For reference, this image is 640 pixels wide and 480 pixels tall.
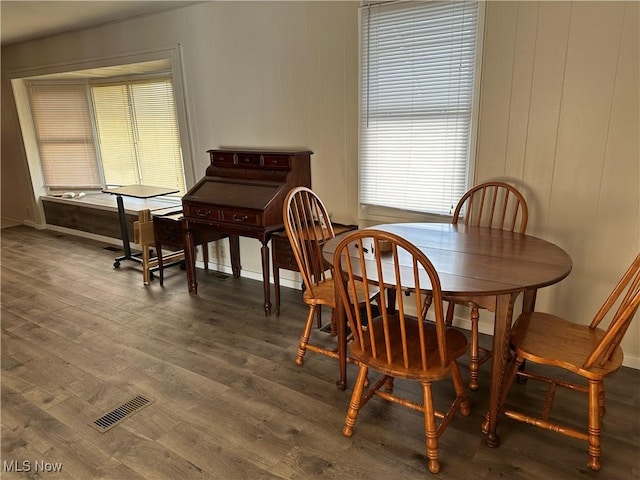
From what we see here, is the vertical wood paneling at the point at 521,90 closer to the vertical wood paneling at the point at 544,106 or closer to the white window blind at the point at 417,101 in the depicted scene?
the vertical wood paneling at the point at 544,106

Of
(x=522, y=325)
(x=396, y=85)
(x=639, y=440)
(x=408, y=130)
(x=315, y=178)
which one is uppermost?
(x=396, y=85)

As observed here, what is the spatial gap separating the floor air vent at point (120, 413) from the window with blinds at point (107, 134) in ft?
9.99

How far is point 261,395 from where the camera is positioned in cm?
214

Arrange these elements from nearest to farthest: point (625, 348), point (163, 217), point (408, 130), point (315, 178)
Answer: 1. point (625, 348)
2. point (408, 130)
3. point (315, 178)
4. point (163, 217)

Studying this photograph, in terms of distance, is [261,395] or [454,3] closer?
[261,395]

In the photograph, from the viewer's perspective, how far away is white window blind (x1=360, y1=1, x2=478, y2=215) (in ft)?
8.16

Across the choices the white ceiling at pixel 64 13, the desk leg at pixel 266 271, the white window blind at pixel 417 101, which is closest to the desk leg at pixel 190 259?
the desk leg at pixel 266 271

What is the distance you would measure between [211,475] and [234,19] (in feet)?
10.1

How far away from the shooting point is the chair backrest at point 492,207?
235 centimetres

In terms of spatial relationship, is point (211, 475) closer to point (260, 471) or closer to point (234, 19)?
point (260, 471)

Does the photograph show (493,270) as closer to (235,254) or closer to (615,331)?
(615,331)

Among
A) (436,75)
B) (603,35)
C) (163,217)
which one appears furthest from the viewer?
(163,217)

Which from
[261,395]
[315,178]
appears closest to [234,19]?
[315,178]

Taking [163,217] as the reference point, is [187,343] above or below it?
below
